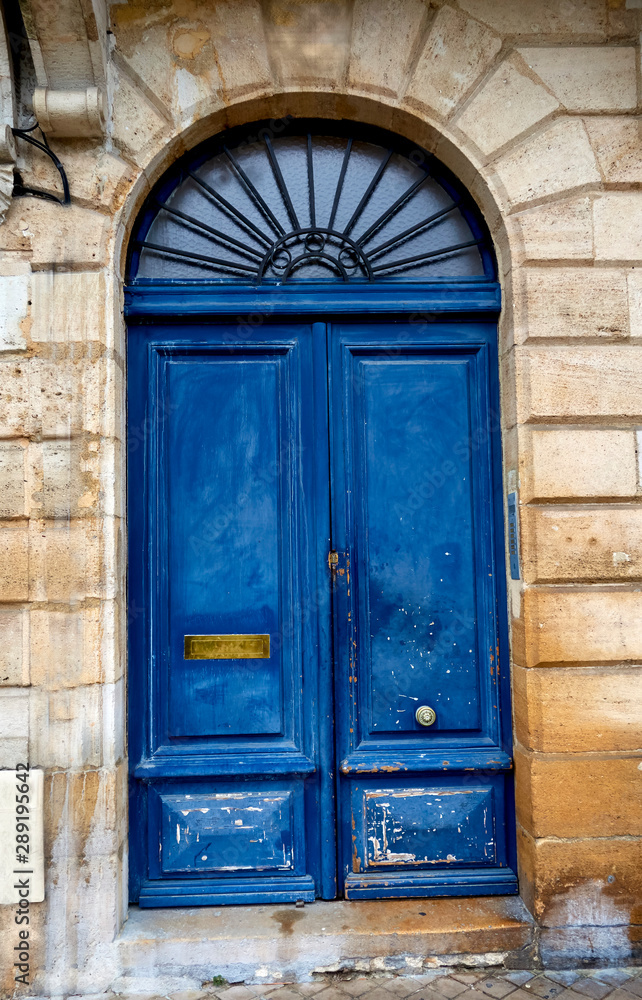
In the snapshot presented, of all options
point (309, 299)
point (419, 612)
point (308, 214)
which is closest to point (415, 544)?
point (419, 612)

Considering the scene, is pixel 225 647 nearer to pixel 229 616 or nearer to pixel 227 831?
pixel 229 616

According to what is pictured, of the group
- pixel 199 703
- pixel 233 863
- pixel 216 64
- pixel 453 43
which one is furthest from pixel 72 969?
pixel 453 43

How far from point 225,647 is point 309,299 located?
177cm

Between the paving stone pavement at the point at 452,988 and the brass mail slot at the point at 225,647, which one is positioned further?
the brass mail slot at the point at 225,647

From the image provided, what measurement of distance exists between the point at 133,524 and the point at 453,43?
9.19 ft

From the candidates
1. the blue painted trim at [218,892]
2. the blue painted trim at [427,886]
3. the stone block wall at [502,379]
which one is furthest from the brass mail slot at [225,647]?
the blue painted trim at [427,886]

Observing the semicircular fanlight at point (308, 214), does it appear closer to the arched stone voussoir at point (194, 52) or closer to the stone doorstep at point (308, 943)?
the arched stone voussoir at point (194, 52)

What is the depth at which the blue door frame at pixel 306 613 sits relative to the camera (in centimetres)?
319

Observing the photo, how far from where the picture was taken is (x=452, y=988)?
9.18 feet

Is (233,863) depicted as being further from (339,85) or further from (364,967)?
(339,85)

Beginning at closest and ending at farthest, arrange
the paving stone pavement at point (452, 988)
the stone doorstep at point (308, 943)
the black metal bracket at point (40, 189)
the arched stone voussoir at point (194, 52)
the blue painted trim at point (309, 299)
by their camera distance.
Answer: the paving stone pavement at point (452, 988), the stone doorstep at point (308, 943), the black metal bracket at point (40, 189), the arched stone voussoir at point (194, 52), the blue painted trim at point (309, 299)

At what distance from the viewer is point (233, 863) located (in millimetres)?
3176

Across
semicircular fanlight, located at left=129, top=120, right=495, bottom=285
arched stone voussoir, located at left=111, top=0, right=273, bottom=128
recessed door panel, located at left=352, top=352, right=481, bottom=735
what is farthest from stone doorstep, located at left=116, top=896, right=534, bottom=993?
arched stone voussoir, located at left=111, top=0, right=273, bottom=128

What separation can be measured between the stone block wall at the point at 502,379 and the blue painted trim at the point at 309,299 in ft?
0.52
